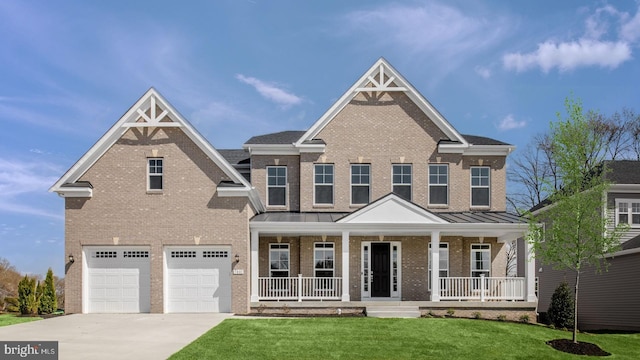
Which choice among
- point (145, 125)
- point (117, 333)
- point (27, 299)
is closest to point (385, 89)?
point (145, 125)

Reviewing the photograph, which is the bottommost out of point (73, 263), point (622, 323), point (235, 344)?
point (622, 323)

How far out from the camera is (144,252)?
2100 centimetres

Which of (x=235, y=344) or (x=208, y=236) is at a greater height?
(x=208, y=236)

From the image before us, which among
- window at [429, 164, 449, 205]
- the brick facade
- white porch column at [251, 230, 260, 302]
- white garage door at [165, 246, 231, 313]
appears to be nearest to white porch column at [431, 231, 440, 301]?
window at [429, 164, 449, 205]

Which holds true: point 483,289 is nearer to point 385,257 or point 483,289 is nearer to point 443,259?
point 443,259

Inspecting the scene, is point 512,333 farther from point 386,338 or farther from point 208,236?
point 208,236

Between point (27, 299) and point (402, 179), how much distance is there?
624 inches

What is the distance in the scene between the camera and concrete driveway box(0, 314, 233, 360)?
13.3 m

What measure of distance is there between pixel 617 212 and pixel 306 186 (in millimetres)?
14173

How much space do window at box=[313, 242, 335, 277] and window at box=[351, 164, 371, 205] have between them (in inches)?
97.7

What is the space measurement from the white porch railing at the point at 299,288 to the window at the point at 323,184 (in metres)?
3.63

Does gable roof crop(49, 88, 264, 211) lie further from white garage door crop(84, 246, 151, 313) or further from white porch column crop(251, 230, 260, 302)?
white garage door crop(84, 246, 151, 313)

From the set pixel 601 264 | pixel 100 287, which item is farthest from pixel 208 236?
pixel 601 264

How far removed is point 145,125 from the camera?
21.0 m
